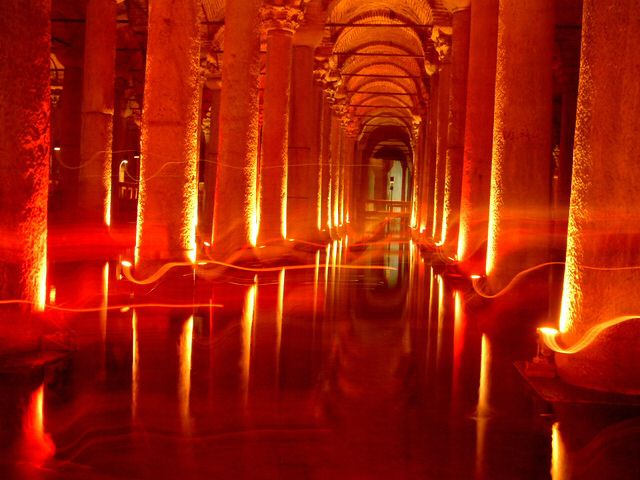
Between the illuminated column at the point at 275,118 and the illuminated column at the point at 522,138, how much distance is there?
20.7 feet

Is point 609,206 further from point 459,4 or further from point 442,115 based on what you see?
point 442,115

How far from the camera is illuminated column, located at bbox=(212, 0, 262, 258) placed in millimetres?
11531

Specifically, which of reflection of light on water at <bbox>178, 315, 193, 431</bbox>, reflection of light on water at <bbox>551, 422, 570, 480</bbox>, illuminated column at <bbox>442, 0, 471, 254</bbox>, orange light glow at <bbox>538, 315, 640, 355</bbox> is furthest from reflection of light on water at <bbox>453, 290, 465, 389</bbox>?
illuminated column at <bbox>442, 0, 471, 254</bbox>

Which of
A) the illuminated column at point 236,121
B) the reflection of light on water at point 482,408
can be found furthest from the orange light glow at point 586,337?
the illuminated column at point 236,121

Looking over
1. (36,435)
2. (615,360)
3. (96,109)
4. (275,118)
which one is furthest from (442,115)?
(36,435)

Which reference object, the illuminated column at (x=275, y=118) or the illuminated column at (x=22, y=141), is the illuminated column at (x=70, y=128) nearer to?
the illuminated column at (x=275, y=118)

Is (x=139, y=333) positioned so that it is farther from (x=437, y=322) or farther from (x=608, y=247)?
(x=608, y=247)

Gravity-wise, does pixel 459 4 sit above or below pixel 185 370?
above

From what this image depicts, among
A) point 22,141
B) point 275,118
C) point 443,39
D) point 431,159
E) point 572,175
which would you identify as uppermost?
point 443,39

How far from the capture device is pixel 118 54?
24.0m

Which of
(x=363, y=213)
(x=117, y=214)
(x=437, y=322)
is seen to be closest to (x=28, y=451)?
(x=437, y=322)

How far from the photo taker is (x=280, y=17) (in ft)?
47.1

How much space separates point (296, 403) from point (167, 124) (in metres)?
5.56

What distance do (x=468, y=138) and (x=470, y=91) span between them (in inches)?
30.8
